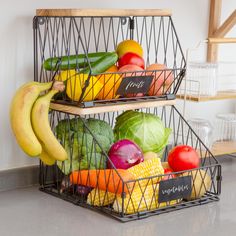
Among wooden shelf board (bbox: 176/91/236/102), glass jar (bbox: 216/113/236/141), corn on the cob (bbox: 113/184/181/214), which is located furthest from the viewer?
glass jar (bbox: 216/113/236/141)

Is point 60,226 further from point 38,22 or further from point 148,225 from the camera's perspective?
point 38,22

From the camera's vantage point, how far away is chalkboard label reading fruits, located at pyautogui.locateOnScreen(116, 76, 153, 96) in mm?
1650

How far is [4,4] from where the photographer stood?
1719mm

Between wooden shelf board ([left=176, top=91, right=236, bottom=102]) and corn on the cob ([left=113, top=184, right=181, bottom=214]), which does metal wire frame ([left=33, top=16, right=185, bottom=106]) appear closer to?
wooden shelf board ([left=176, top=91, right=236, bottom=102])

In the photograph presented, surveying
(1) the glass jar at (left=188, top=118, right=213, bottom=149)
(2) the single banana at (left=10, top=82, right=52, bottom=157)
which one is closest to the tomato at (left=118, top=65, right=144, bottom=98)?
(2) the single banana at (left=10, top=82, right=52, bottom=157)

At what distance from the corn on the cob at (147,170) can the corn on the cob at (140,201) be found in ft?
0.07

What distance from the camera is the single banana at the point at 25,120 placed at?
62.7 inches

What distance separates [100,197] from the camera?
1632mm

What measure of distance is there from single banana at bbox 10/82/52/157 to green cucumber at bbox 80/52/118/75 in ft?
0.48

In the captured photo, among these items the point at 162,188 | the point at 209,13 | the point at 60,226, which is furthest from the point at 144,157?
the point at 209,13

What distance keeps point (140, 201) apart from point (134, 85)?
11.5 inches

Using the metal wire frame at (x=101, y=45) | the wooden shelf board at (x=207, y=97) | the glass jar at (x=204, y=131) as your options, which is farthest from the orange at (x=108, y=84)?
the glass jar at (x=204, y=131)

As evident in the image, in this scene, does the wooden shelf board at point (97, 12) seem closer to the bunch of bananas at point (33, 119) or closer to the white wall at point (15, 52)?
the white wall at point (15, 52)

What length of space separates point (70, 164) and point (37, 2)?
1.46ft
